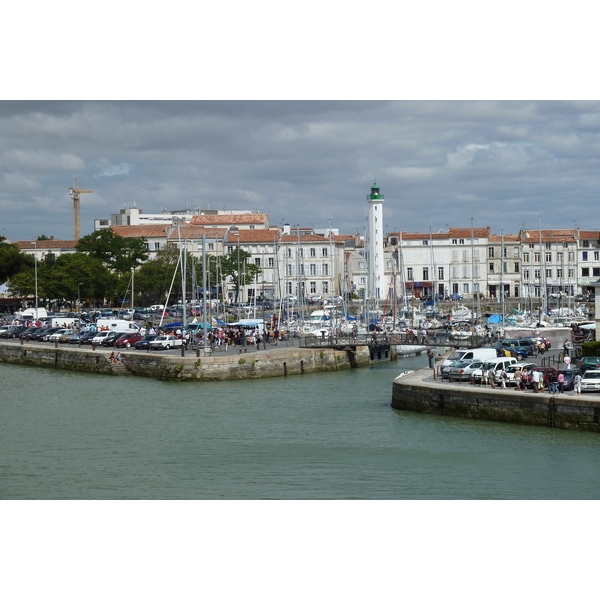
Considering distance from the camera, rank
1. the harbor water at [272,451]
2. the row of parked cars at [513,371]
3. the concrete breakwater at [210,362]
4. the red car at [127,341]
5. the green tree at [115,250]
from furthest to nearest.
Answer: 1. the green tree at [115,250]
2. the red car at [127,341]
3. the concrete breakwater at [210,362]
4. the row of parked cars at [513,371]
5. the harbor water at [272,451]

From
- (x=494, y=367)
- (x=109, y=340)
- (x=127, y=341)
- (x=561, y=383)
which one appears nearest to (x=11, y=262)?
(x=109, y=340)

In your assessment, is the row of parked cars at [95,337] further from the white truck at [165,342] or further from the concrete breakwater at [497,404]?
the concrete breakwater at [497,404]

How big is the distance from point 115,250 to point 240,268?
10943mm

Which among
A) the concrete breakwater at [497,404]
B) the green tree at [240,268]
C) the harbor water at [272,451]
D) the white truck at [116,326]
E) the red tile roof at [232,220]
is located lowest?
the harbor water at [272,451]

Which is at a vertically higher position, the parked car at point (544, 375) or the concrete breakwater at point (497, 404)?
the parked car at point (544, 375)

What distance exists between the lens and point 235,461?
22703 millimetres

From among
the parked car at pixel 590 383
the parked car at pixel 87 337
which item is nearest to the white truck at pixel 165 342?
the parked car at pixel 87 337

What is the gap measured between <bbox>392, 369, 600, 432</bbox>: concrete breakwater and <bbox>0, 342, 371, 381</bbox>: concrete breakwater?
967 cm

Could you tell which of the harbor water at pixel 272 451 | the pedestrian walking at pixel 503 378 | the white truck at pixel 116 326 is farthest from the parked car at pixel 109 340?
the pedestrian walking at pixel 503 378

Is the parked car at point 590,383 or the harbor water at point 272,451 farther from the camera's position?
the parked car at point 590,383

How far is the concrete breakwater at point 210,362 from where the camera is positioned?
3747 cm

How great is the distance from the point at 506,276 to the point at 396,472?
75.0 m

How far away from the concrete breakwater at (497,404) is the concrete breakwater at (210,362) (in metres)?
9.67

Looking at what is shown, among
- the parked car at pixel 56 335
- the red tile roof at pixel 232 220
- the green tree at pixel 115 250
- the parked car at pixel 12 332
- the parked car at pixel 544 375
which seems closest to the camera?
the parked car at pixel 544 375
